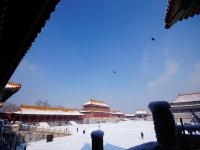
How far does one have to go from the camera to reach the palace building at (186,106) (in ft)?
145

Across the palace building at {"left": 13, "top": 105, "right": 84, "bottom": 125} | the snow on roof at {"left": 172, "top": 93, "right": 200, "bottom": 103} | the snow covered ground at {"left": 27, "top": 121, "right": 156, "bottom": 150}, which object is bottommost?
the snow covered ground at {"left": 27, "top": 121, "right": 156, "bottom": 150}

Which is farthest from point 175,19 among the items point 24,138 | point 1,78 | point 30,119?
point 30,119

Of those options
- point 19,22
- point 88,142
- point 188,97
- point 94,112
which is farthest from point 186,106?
point 19,22

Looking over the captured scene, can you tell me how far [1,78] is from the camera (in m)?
4.52

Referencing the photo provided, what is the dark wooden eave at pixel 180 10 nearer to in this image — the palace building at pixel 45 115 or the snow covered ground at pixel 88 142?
the snow covered ground at pixel 88 142

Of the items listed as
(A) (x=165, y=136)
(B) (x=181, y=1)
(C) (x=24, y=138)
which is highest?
(B) (x=181, y=1)

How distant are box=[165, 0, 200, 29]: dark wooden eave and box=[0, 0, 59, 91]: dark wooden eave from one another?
2559 millimetres

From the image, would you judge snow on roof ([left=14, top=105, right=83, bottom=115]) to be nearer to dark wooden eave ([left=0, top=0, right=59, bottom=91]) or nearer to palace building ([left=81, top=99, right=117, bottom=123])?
palace building ([left=81, top=99, right=117, bottom=123])

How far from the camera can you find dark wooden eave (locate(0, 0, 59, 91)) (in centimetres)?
210

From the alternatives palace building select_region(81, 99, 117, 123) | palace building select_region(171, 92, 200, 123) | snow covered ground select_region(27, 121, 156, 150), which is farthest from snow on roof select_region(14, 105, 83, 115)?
palace building select_region(171, 92, 200, 123)

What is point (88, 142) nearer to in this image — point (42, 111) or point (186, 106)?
point (42, 111)

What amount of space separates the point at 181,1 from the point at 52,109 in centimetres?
4393

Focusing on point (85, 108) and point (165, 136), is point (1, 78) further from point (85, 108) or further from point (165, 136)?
point (85, 108)

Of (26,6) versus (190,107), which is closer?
(26,6)
